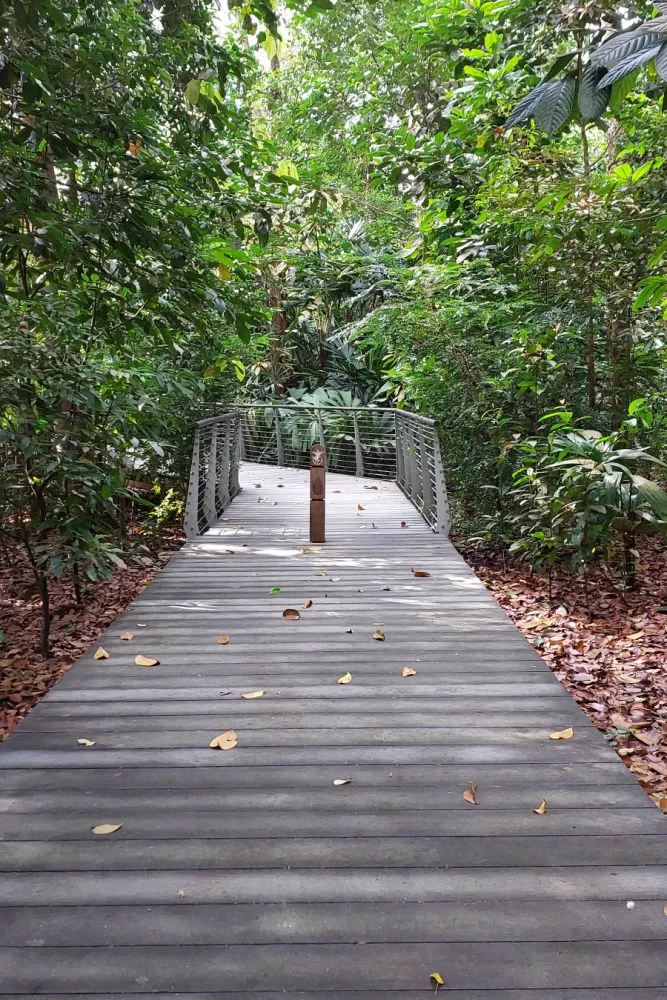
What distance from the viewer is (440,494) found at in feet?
24.3

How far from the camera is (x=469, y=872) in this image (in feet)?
7.23

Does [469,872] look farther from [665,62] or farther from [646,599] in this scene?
[646,599]

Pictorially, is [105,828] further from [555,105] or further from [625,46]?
[625,46]

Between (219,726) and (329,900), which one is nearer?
(329,900)

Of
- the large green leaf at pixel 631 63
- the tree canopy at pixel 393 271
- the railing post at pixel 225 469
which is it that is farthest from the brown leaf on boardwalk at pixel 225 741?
the railing post at pixel 225 469

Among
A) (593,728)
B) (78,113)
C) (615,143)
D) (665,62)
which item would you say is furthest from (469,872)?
(615,143)

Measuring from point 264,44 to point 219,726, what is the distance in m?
2.87

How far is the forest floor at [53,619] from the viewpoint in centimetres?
436

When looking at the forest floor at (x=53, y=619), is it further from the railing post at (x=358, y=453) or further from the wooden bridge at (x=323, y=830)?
the railing post at (x=358, y=453)

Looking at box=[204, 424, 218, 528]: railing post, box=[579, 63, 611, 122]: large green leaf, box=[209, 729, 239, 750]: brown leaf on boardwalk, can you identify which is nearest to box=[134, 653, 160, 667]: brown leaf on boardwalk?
box=[209, 729, 239, 750]: brown leaf on boardwalk

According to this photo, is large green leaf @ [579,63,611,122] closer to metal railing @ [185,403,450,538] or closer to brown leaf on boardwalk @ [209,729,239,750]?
brown leaf on boardwalk @ [209,729,239,750]

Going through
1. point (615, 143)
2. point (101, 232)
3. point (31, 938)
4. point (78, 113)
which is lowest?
point (31, 938)

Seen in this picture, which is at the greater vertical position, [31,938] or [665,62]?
[665,62]

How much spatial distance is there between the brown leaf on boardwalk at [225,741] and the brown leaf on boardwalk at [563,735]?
1.26 metres
